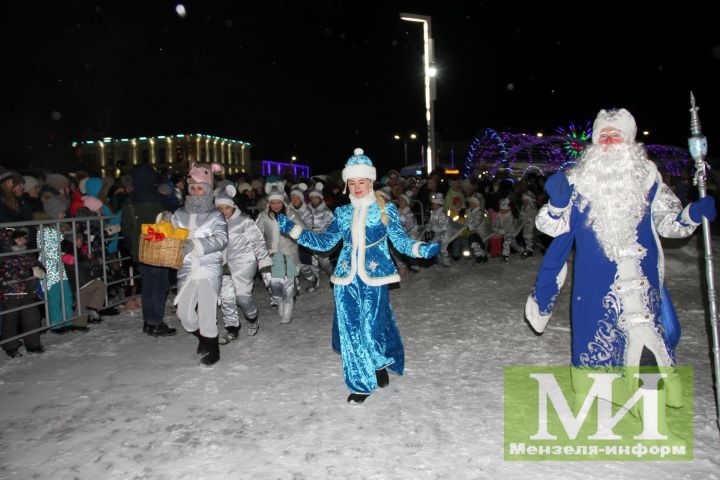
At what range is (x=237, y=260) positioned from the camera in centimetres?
659

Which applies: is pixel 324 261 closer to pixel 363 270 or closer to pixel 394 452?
pixel 363 270

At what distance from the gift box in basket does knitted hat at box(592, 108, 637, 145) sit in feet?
11.8

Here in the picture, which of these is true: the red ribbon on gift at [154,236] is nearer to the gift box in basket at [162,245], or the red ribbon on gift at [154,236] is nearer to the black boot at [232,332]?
the gift box in basket at [162,245]

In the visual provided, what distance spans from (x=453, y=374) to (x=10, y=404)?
3846mm

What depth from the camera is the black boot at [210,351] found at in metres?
5.67

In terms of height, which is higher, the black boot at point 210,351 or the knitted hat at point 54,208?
the knitted hat at point 54,208

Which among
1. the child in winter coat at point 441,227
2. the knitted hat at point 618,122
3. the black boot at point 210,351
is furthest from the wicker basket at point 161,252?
the child in winter coat at point 441,227

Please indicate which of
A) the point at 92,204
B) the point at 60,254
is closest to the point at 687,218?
the point at 60,254

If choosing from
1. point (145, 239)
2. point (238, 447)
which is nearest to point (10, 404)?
point (145, 239)

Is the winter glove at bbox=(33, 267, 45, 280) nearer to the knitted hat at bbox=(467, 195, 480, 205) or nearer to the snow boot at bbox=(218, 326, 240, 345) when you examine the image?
the snow boot at bbox=(218, 326, 240, 345)

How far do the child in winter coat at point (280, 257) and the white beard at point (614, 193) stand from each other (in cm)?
435

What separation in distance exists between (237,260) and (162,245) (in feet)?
5.15

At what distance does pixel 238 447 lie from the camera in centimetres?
386

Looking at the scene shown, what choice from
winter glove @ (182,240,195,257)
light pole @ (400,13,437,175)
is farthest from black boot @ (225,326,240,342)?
light pole @ (400,13,437,175)
